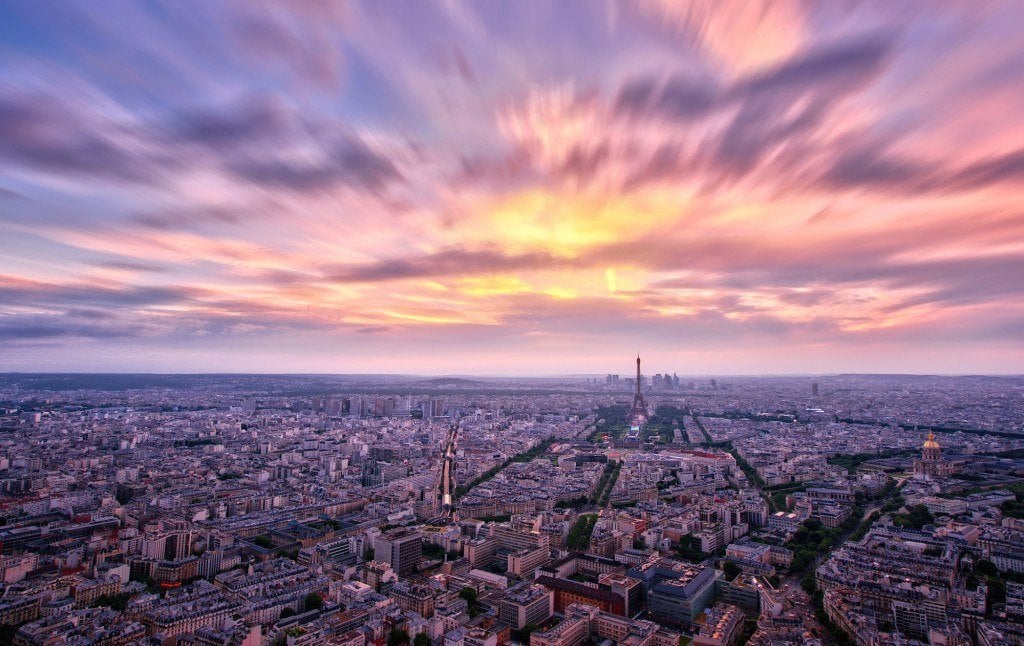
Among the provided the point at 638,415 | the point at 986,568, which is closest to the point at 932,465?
the point at 986,568

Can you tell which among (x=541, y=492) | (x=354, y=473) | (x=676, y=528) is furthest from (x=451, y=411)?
(x=676, y=528)

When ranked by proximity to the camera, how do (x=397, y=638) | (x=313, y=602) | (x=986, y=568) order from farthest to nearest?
1. (x=986, y=568)
2. (x=313, y=602)
3. (x=397, y=638)

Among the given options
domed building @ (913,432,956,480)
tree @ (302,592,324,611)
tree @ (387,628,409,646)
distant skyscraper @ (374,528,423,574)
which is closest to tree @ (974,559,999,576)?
domed building @ (913,432,956,480)

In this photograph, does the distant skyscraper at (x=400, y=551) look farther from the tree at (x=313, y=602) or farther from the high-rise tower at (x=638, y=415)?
the high-rise tower at (x=638, y=415)

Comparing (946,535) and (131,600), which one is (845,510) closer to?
(946,535)

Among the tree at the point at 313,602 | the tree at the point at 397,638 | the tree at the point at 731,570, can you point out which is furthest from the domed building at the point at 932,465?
the tree at the point at 313,602

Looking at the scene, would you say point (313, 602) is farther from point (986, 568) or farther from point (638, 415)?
point (638, 415)
